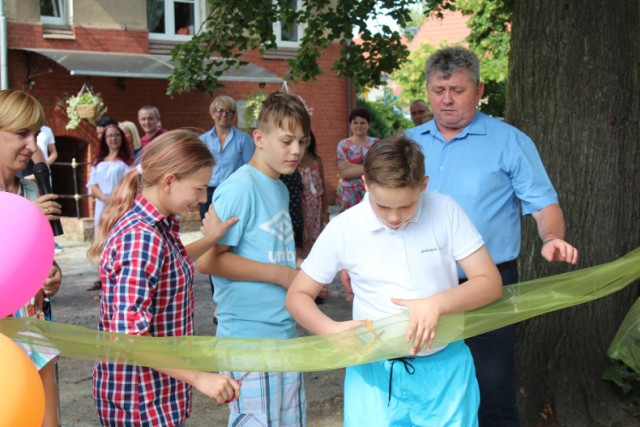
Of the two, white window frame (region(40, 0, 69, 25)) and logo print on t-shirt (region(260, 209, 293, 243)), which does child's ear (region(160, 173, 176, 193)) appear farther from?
white window frame (region(40, 0, 69, 25))

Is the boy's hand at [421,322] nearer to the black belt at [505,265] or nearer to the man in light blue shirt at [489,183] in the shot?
the man in light blue shirt at [489,183]

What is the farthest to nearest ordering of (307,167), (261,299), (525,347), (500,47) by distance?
(500,47) → (307,167) → (525,347) → (261,299)

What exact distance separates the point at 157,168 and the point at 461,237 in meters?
1.14

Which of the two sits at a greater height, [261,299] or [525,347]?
[261,299]

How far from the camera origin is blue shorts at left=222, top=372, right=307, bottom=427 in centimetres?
339

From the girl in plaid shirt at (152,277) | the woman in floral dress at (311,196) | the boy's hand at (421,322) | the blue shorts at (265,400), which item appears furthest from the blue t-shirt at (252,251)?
the woman in floral dress at (311,196)

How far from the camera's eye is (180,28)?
16.7 meters

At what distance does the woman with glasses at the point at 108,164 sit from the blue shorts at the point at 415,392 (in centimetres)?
616

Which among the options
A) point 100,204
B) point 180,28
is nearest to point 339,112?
point 180,28

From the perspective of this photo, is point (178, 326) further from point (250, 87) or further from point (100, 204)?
point (250, 87)

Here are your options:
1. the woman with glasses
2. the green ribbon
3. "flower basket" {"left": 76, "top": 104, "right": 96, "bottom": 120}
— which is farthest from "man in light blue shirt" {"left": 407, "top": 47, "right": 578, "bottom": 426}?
"flower basket" {"left": 76, "top": 104, "right": 96, "bottom": 120}

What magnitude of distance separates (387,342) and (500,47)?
68.9ft

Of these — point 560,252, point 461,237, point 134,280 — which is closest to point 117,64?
point 560,252

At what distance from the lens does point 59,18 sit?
15.0m
